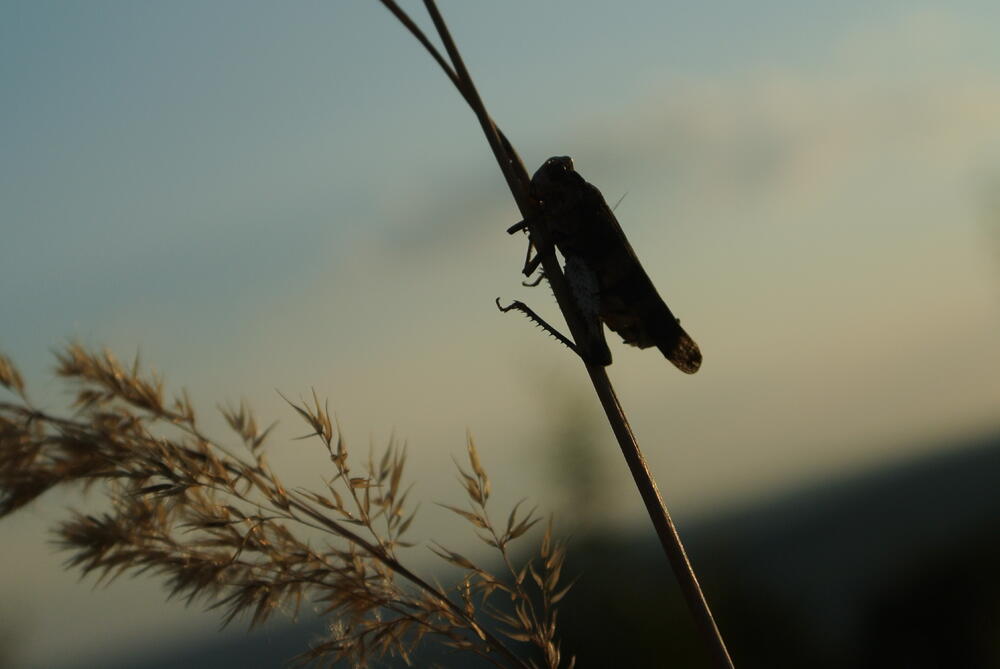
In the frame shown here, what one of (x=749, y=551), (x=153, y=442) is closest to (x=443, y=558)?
(x=153, y=442)

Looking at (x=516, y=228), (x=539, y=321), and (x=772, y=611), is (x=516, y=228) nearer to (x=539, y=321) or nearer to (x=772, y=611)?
(x=539, y=321)

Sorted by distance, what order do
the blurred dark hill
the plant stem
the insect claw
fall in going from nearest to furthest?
1. the plant stem
2. the insect claw
3. the blurred dark hill

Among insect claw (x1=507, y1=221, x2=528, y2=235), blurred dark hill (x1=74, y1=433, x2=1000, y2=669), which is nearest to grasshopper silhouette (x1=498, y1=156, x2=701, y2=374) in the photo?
insect claw (x1=507, y1=221, x2=528, y2=235)

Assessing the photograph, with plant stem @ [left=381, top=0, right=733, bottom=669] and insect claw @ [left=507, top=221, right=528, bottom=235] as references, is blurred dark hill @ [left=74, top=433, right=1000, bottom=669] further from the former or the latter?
plant stem @ [left=381, top=0, right=733, bottom=669]

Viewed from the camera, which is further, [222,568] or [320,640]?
[320,640]

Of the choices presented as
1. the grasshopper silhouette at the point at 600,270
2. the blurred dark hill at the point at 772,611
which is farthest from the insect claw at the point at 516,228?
the blurred dark hill at the point at 772,611

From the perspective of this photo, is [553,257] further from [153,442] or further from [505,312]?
[153,442]

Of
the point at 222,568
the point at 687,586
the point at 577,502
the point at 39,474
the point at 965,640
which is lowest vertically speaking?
the point at 965,640

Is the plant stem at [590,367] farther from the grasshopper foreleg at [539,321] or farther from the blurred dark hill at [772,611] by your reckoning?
the blurred dark hill at [772,611]
